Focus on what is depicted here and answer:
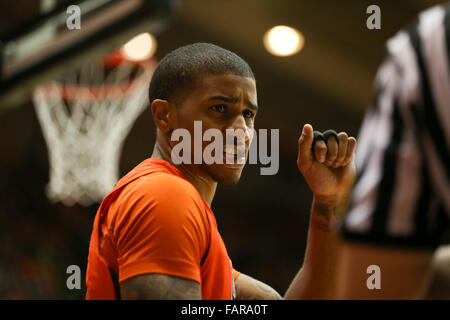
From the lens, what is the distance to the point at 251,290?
6.27 ft

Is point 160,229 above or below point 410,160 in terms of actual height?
below

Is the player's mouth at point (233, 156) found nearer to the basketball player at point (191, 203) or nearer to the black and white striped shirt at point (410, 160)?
the basketball player at point (191, 203)

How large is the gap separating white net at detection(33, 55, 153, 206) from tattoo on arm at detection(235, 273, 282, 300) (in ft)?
12.4

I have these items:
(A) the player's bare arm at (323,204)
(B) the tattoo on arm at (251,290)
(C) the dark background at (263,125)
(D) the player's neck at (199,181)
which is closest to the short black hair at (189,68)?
(D) the player's neck at (199,181)

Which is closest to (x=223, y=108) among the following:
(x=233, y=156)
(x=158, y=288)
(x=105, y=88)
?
(x=233, y=156)

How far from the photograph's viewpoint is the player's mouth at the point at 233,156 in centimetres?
164

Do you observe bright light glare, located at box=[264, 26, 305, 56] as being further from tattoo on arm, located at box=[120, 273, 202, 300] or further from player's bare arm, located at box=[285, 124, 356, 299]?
tattoo on arm, located at box=[120, 273, 202, 300]

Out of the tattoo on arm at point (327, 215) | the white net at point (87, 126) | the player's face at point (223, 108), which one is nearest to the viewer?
the player's face at point (223, 108)

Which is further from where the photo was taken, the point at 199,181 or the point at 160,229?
the point at 199,181

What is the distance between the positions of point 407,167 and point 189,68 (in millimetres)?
888

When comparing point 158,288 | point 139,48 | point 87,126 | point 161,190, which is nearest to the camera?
point 158,288

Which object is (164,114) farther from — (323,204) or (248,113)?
(323,204)

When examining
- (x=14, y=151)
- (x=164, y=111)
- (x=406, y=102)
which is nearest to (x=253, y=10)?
(x=14, y=151)

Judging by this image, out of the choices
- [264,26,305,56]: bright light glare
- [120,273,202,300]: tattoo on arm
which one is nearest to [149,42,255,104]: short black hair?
[120,273,202,300]: tattoo on arm
